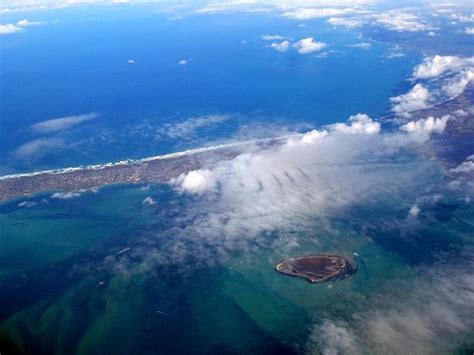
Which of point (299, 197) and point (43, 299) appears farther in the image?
point (299, 197)

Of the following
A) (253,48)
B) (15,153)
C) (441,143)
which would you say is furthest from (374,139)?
(253,48)

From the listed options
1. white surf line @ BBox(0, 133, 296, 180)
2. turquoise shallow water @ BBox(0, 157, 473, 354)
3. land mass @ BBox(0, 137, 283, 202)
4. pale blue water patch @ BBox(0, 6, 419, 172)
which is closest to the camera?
turquoise shallow water @ BBox(0, 157, 473, 354)

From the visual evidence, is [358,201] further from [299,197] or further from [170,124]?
[170,124]

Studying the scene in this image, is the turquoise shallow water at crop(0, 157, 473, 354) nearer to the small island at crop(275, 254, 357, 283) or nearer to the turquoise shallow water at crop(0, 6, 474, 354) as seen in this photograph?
the turquoise shallow water at crop(0, 6, 474, 354)

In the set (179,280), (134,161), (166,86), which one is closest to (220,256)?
(179,280)

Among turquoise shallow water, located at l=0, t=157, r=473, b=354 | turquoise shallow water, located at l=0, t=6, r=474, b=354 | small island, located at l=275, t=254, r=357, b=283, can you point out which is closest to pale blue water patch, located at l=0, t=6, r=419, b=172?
turquoise shallow water, located at l=0, t=6, r=474, b=354

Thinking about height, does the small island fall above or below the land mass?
above

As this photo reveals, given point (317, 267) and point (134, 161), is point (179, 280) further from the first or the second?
point (134, 161)

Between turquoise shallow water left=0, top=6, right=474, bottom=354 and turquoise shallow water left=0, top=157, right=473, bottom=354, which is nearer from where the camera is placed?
turquoise shallow water left=0, top=6, right=474, bottom=354
